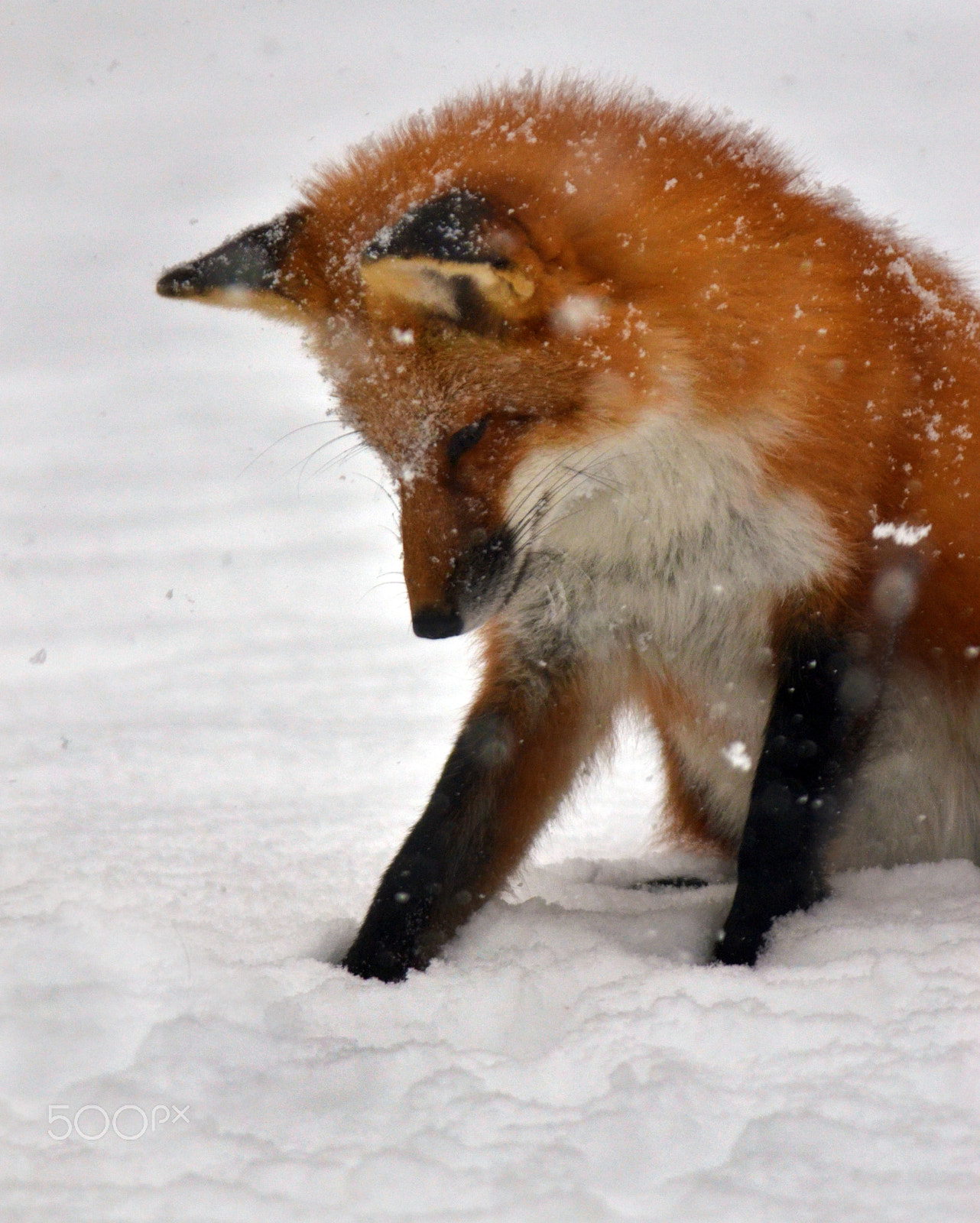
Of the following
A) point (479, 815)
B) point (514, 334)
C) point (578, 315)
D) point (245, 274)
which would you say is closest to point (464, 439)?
point (514, 334)

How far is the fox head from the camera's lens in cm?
212

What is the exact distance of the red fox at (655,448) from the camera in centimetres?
217

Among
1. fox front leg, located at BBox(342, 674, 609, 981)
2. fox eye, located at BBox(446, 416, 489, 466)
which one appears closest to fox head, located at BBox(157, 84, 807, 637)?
fox eye, located at BBox(446, 416, 489, 466)

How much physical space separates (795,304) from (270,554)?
3947mm

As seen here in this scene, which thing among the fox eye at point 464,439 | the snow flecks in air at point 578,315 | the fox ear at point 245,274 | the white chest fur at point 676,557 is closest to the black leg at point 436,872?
the white chest fur at point 676,557

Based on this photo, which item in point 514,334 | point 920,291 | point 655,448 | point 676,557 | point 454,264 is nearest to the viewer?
point 454,264

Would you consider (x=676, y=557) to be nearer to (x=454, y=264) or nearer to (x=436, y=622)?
(x=436, y=622)

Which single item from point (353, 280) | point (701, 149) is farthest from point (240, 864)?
point (701, 149)

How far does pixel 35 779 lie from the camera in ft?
11.6

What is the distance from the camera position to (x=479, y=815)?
2.55 metres

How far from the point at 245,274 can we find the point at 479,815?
1311mm

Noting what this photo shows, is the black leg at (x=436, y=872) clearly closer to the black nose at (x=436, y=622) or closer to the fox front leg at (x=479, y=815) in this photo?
the fox front leg at (x=479, y=815)

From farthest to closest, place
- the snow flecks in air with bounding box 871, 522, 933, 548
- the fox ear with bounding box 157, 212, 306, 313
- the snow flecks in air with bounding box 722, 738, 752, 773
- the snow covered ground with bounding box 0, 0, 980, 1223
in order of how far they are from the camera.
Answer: the snow flecks in air with bounding box 722, 738, 752, 773 → the fox ear with bounding box 157, 212, 306, 313 → the snow flecks in air with bounding box 871, 522, 933, 548 → the snow covered ground with bounding box 0, 0, 980, 1223

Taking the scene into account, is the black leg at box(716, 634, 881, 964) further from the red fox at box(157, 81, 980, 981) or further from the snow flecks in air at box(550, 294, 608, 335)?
the snow flecks in air at box(550, 294, 608, 335)
